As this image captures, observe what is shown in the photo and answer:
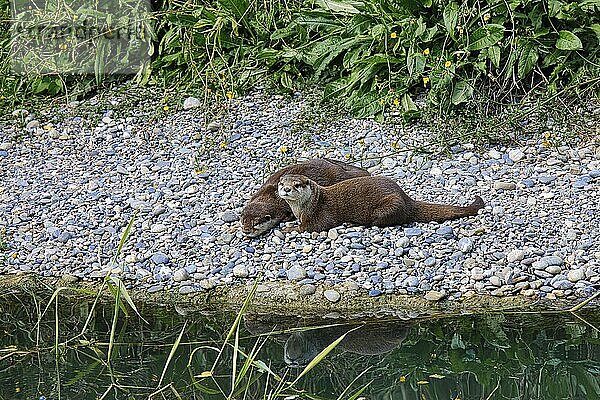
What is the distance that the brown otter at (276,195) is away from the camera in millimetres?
5562

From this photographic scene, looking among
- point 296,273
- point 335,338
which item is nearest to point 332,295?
point 296,273

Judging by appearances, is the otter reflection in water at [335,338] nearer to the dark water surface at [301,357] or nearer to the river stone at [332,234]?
the dark water surface at [301,357]

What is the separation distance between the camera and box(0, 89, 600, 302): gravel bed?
5.15 metres

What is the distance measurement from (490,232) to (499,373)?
1414mm

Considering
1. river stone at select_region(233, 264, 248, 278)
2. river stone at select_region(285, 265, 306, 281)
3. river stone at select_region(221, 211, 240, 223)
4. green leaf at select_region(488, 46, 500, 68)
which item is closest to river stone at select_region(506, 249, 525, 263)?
river stone at select_region(285, 265, 306, 281)

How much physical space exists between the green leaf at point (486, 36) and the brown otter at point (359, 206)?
5.18 feet

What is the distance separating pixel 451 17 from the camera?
22.1 feet

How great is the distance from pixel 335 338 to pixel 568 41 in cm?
311

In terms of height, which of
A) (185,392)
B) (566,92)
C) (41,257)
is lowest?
(41,257)

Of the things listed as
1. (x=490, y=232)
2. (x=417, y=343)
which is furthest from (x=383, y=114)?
(x=417, y=343)

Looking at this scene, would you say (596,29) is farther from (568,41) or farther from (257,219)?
(257,219)

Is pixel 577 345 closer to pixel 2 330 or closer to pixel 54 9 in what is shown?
pixel 2 330

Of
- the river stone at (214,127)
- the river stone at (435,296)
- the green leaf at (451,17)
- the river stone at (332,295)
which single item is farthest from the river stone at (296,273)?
the green leaf at (451,17)

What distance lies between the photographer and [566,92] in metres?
6.74
